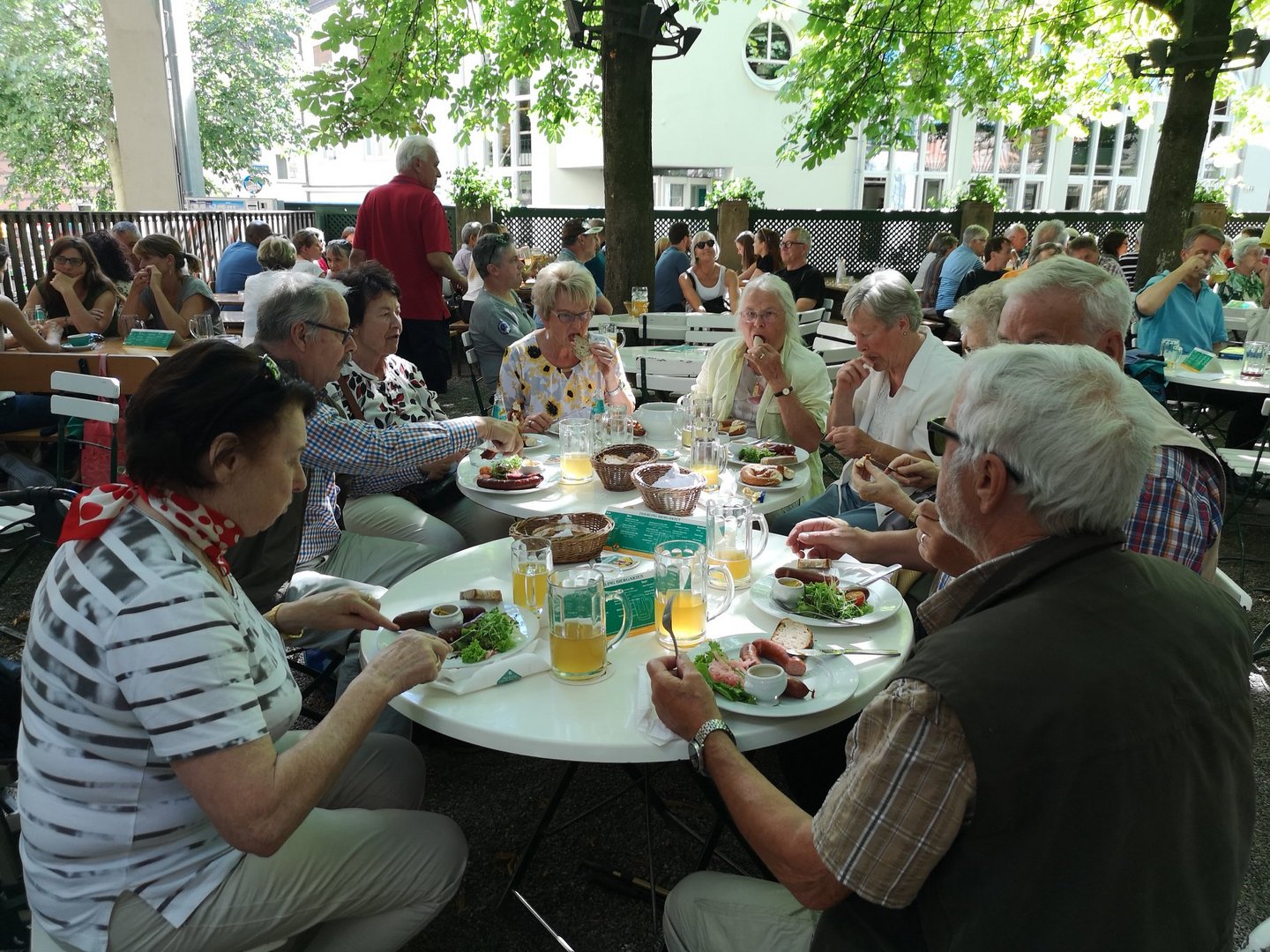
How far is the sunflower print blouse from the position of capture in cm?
408

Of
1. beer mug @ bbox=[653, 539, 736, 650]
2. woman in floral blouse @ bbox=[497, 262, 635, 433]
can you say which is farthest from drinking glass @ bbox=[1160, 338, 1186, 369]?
beer mug @ bbox=[653, 539, 736, 650]

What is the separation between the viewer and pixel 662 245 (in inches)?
492

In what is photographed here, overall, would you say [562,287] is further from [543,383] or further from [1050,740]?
[1050,740]

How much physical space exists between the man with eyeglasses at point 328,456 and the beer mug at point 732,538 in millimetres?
1194

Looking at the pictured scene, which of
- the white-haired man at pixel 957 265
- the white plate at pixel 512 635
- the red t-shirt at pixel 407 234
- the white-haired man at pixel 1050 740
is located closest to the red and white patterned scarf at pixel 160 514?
the white plate at pixel 512 635

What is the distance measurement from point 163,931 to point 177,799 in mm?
237

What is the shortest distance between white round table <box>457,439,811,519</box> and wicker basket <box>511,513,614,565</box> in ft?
0.75

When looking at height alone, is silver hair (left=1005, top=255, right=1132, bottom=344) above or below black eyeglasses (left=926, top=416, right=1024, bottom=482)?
above

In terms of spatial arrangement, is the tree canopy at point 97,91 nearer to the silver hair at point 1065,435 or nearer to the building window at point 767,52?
the building window at point 767,52

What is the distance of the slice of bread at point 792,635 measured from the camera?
1884 mm

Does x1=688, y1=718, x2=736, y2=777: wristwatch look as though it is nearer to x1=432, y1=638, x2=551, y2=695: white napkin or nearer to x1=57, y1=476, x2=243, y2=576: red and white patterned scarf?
x1=432, y1=638, x2=551, y2=695: white napkin

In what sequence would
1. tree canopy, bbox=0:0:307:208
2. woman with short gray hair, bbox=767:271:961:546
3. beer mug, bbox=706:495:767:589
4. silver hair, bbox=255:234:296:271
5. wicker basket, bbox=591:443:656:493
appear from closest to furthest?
beer mug, bbox=706:495:767:589, wicker basket, bbox=591:443:656:493, woman with short gray hair, bbox=767:271:961:546, silver hair, bbox=255:234:296:271, tree canopy, bbox=0:0:307:208

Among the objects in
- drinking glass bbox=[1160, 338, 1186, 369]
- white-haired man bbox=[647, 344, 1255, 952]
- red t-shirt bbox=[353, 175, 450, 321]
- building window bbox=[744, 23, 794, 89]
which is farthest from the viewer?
building window bbox=[744, 23, 794, 89]

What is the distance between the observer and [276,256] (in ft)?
27.2
